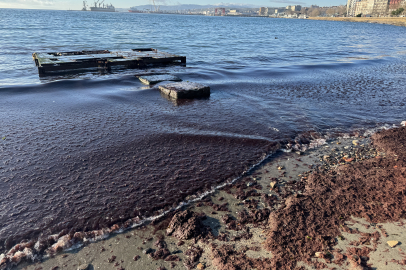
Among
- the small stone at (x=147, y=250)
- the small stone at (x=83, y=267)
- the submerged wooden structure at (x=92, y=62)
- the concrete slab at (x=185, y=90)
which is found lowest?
the small stone at (x=83, y=267)

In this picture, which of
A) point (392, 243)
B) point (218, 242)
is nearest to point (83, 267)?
point (218, 242)

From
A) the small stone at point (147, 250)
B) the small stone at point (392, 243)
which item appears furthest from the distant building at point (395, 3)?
the small stone at point (147, 250)

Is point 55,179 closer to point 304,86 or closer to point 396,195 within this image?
point 396,195

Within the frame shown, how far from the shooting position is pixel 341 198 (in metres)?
3.60

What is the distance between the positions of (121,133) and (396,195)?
4.97 m

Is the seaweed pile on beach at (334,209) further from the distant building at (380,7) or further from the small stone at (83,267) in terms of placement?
the distant building at (380,7)

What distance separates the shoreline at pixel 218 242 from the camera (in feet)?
8.98

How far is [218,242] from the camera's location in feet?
9.92

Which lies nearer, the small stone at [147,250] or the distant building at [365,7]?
the small stone at [147,250]

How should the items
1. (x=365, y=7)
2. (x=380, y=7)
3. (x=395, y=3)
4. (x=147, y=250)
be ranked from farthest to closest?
1. (x=365, y=7)
2. (x=380, y=7)
3. (x=395, y=3)
4. (x=147, y=250)

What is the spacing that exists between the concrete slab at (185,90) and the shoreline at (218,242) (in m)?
4.85

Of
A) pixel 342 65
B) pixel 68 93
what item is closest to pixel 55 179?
pixel 68 93

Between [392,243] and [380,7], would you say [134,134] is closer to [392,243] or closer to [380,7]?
[392,243]

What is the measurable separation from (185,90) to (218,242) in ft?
19.5
